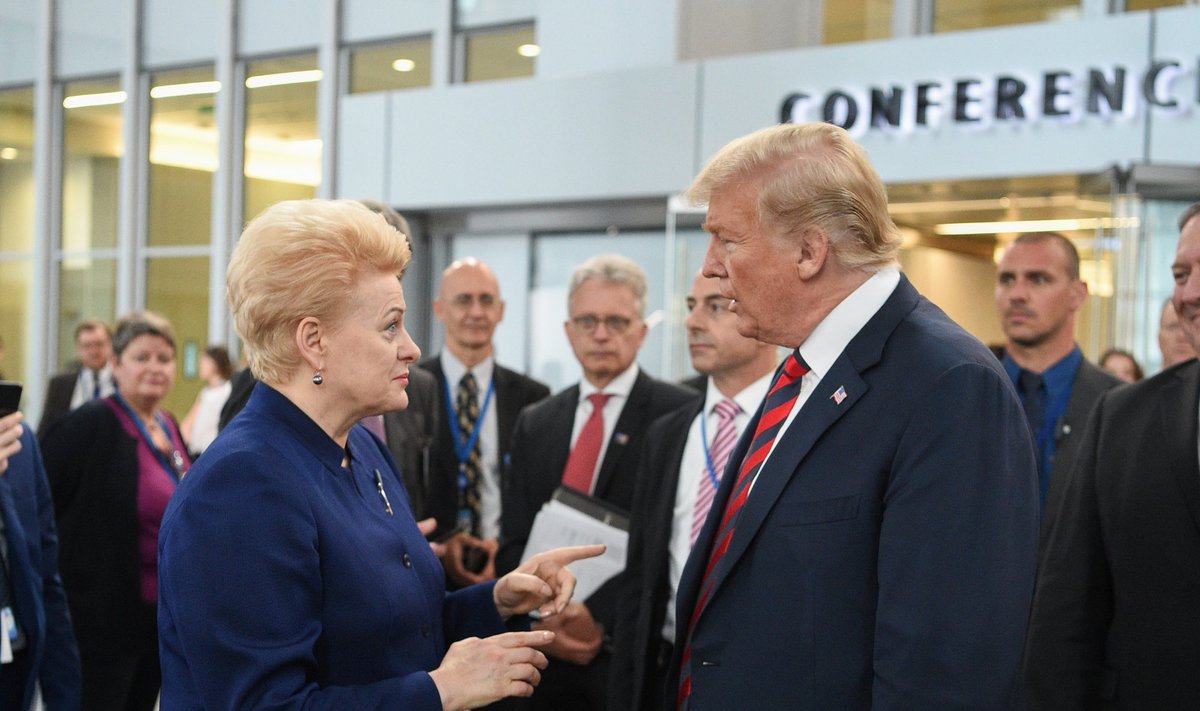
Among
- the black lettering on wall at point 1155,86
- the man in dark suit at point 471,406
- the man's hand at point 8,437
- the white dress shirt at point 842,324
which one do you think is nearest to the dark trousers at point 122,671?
the man in dark suit at point 471,406

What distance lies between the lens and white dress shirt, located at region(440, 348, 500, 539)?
4895mm

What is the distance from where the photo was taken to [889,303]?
2.07 m

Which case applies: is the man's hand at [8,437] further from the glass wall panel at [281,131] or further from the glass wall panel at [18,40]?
the glass wall panel at [18,40]

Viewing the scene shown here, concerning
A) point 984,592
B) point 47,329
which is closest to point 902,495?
point 984,592

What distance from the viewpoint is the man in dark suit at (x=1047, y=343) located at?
409 cm

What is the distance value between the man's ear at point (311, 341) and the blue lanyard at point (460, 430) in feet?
8.90

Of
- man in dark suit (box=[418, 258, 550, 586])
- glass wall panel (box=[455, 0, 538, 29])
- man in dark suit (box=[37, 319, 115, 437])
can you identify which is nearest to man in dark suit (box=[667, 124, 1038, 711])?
man in dark suit (box=[418, 258, 550, 586])

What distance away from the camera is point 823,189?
6.72 ft

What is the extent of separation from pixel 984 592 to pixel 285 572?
1050 mm

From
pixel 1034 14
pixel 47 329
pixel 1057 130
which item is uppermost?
pixel 1034 14

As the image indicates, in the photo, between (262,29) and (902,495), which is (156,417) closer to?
(902,495)

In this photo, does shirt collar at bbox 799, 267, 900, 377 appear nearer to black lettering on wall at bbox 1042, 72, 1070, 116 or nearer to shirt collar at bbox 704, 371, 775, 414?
shirt collar at bbox 704, 371, 775, 414

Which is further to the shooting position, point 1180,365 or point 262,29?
point 262,29

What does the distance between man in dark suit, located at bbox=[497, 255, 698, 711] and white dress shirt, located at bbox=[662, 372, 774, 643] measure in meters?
0.57
